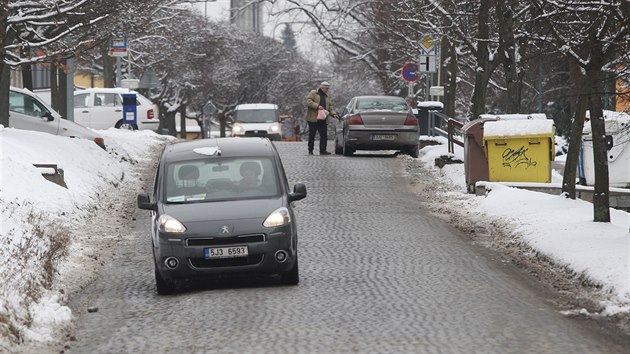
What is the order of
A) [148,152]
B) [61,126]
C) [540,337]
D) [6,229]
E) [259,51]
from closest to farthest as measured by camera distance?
[540,337], [6,229], [61,126], [148,152], [259,51]

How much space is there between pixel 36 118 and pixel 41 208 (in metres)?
12.9

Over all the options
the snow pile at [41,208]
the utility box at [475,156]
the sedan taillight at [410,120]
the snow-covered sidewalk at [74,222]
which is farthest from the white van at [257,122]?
the utility box at [475,156]

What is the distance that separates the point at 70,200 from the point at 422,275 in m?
7.76

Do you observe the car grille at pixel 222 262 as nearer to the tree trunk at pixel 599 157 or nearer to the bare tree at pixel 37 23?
the tree trunk at pixel 599 157

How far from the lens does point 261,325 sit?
11055mm

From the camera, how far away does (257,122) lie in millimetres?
53625

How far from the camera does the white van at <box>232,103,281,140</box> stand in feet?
174

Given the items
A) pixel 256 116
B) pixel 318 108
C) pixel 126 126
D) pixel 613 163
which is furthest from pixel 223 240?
pixel 256 116

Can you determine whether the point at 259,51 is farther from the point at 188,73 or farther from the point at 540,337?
the point at 540,337

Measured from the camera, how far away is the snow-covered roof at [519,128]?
22719 mm

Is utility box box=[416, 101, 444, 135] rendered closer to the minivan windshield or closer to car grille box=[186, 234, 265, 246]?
the minivan windshield

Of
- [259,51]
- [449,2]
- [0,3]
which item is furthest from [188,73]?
[0,3]

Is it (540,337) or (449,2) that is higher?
(449,2)

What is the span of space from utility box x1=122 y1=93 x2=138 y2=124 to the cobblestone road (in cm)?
2309
